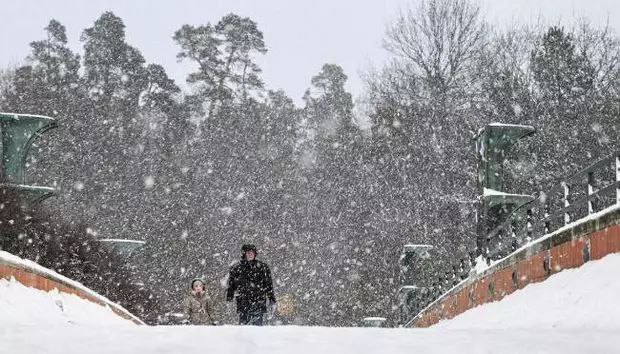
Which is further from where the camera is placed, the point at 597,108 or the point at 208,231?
the point at 208,231

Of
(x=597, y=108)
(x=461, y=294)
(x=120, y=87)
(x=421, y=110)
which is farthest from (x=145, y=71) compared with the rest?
(x=461, y=294)

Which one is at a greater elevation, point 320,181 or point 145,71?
point 145,71

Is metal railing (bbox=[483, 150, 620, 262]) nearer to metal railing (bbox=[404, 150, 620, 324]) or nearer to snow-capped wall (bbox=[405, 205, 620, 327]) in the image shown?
metal railing (bbox=[404, 150, 620, 324])

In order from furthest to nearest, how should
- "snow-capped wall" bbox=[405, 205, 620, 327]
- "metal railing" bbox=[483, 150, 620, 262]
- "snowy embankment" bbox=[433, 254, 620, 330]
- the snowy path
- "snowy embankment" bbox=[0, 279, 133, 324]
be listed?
"metal railing" bbox=[483, 150, 620, 262]
"snow-capped wall" bbox=[405, 205, 620, 327]
"snowy embankment" bbox=[0, 279, 133, 324]
"snowy embankment" bbox=[433, 254, 620, 330]
the snowy path

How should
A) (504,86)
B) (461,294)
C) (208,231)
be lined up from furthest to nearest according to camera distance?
(208,231) < (504,86) < (461,294)

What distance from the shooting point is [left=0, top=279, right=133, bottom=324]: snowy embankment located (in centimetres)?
1079

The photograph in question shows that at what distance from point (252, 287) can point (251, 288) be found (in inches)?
0.8

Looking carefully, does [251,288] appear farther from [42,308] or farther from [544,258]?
[544,258]

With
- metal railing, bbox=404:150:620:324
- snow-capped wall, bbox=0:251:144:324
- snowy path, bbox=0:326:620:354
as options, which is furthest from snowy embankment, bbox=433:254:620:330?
snow-capped wall, bbox=0:251:144:324

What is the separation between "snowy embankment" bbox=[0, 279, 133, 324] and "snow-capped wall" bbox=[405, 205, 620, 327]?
581cm

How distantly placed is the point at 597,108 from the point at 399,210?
822 centimetres

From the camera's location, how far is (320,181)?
58.5m

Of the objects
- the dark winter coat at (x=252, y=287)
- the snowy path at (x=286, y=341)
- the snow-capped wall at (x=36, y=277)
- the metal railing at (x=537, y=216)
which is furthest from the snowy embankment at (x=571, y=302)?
the snow-capped wall at (x=36, y=277)

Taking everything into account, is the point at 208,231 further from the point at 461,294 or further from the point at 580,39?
the point at 461,294
